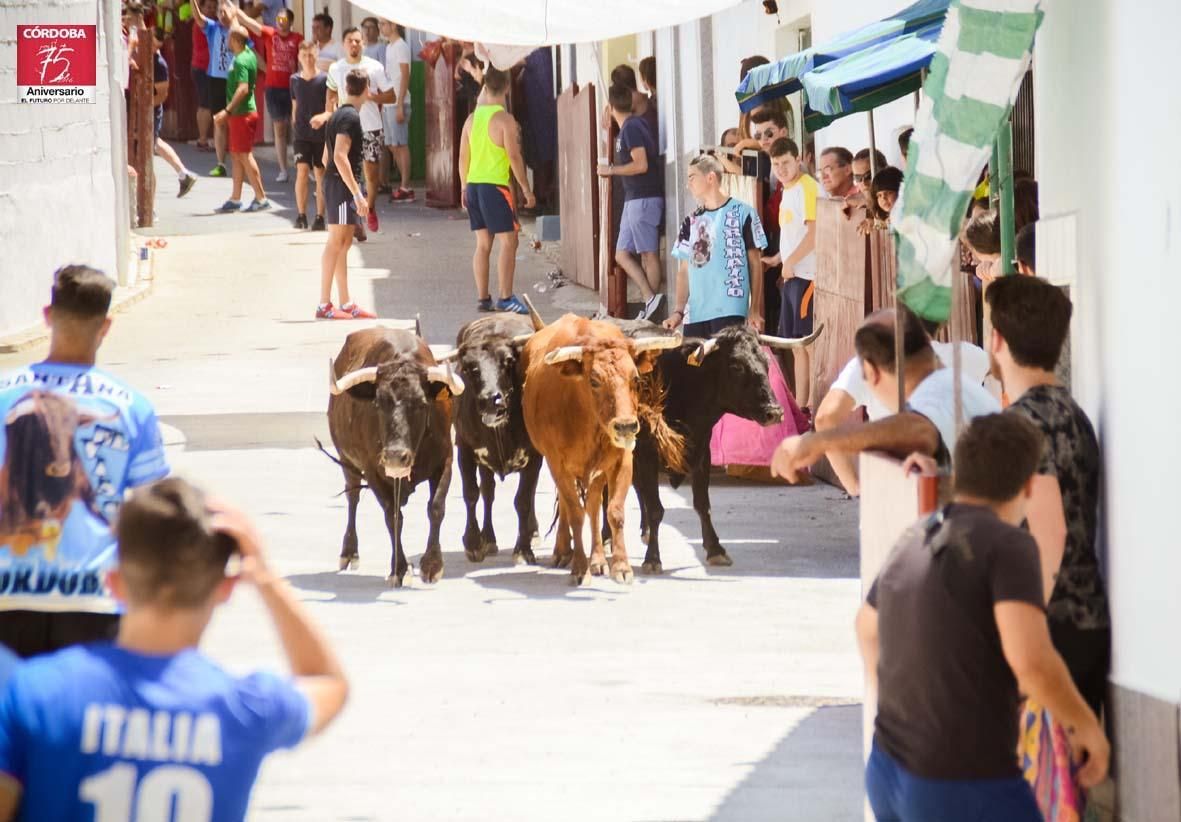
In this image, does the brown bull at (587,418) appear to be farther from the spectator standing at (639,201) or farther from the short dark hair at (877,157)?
the spectator standing at (639,201)

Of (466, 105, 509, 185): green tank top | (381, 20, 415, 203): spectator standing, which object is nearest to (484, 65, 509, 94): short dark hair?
(466, 105, 509, 185): green tank top

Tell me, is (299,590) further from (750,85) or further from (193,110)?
(193,110)

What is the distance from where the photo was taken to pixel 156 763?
3.32 metres

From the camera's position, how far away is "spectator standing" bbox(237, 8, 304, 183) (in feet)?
88.4

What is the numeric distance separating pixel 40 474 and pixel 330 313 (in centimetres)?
1489

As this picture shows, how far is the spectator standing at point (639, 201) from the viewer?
18.5 metres

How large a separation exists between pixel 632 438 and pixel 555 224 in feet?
47.9

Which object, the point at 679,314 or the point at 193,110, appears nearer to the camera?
the point at 679,314

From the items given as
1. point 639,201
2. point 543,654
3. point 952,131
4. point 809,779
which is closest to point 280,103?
point 639,201

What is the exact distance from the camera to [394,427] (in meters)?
10.8

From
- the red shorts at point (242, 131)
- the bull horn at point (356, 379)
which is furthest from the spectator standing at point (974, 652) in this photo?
the red shorts at point (242, 131)

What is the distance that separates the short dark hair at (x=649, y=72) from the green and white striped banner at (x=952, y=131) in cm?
1498

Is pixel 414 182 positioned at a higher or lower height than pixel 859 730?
higher

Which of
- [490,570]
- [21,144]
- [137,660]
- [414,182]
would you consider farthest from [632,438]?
[414,182]
